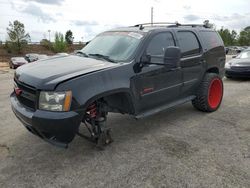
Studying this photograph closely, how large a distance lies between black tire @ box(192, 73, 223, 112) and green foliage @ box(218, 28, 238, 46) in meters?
59.6

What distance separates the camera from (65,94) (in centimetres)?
319

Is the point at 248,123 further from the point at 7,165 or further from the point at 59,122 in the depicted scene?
the point at 7,165

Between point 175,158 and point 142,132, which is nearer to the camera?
point 175,158

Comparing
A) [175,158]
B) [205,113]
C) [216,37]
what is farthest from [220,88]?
[175,158]

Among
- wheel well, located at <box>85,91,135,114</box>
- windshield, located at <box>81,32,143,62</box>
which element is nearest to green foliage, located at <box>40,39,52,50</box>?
windshield, located at <box>81,32,143,62</box>

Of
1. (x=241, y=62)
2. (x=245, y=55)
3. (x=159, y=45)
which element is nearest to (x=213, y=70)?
(x=159, y=45)

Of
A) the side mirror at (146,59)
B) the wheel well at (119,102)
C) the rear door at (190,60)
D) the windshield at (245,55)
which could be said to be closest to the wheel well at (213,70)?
the rear door at (190,60)

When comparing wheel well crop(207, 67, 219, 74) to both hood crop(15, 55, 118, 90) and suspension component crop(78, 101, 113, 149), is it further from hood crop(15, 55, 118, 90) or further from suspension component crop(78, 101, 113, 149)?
suspension component crop(78, 101, 113, 149)

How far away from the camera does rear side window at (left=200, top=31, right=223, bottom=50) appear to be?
18.6ft

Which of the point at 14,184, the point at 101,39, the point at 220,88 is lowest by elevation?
the point at 14,184

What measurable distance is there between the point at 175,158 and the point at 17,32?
43.5 m

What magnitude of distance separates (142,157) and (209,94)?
273 centimetres

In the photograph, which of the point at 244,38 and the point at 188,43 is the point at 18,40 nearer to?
the point at 188,43

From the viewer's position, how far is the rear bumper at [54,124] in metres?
3.18
